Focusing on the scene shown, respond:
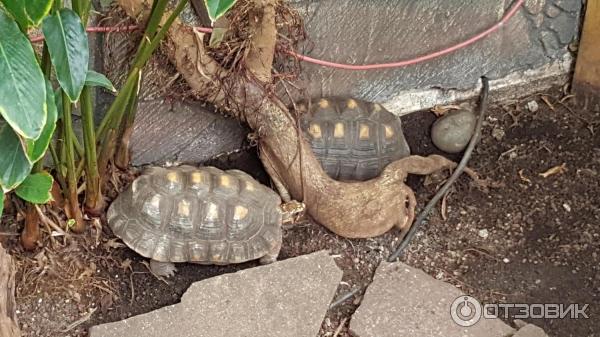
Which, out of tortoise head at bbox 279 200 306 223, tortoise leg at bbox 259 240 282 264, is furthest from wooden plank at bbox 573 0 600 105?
tortoise leg at bbox 259 240 282 264

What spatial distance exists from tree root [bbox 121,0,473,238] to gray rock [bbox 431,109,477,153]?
256 mm

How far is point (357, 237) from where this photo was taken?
94.3 inches

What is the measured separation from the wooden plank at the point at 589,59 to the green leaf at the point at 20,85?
191cm

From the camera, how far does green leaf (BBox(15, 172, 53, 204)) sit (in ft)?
6.16

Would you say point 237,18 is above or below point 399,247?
above

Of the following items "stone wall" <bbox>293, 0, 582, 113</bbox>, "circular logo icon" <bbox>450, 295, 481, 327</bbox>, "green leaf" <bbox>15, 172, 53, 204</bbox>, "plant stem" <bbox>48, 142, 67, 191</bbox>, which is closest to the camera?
"green leaf" <bbox>15, 172, 53, 204</bbox>

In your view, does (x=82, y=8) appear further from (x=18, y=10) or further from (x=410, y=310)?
(x=410, y=310)

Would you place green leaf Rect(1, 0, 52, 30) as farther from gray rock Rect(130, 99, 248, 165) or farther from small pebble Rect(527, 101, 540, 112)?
small pebble Rect(527, 101, 540, 112)

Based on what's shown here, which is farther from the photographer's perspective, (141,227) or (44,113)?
(141,227)

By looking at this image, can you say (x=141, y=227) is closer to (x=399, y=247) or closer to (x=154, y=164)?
A: (x=154, y=164)

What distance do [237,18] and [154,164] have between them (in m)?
0.55

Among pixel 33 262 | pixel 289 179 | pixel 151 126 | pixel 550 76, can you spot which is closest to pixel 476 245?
pixel 289 179

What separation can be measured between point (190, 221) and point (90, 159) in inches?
12.1

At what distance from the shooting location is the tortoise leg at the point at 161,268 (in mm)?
2236
